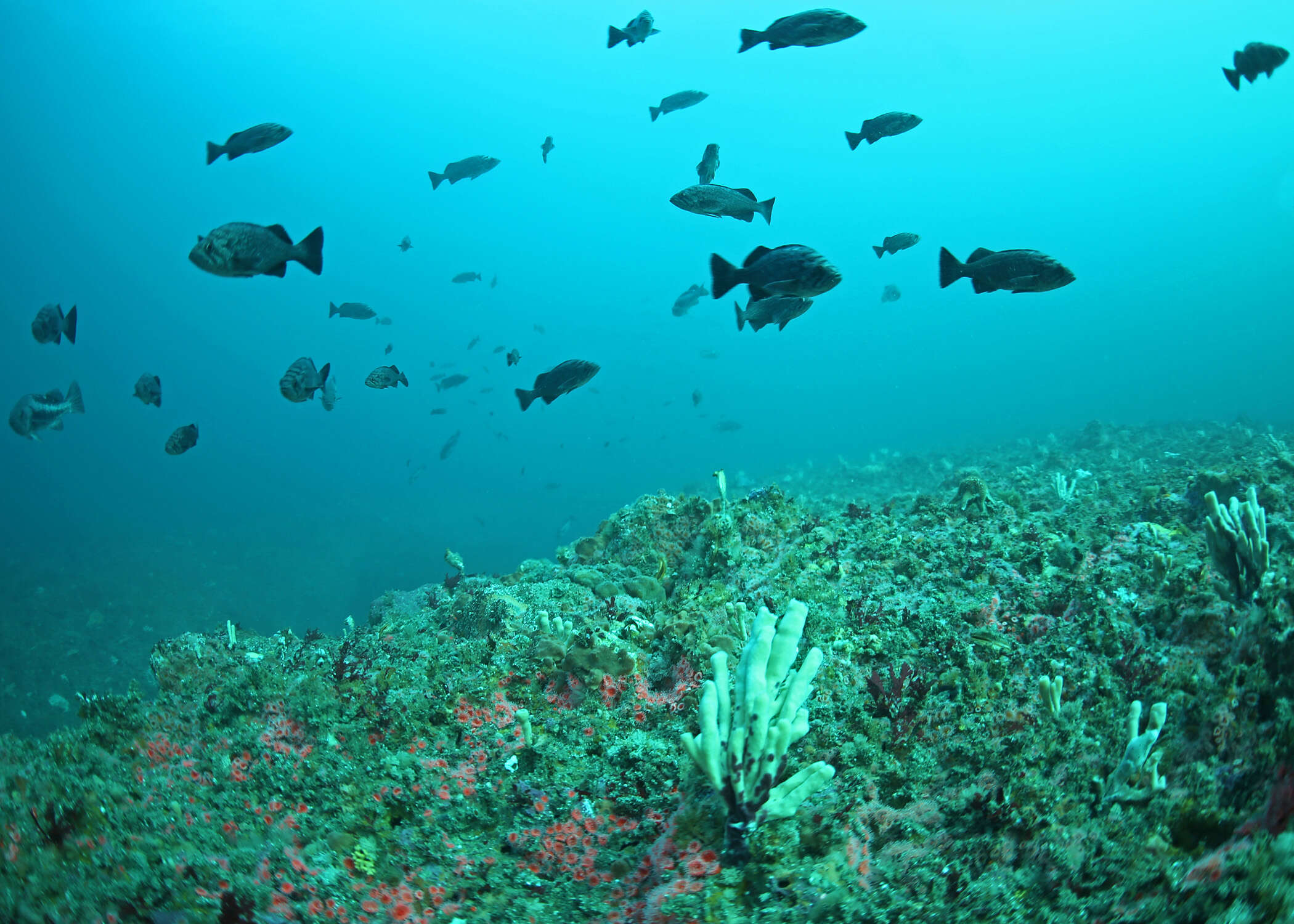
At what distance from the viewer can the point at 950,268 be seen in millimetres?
4641

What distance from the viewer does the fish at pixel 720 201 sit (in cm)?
543

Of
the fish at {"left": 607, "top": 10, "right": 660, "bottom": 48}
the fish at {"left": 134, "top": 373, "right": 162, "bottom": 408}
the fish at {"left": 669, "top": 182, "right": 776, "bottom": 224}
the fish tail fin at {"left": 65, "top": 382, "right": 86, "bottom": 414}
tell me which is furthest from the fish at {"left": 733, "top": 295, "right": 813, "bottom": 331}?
the fish tail fin at {"left": 65, "top": 382, "right": 86, "bottom": 414}

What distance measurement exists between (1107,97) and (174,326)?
19374 cm

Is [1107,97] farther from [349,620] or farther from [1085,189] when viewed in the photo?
[349,620]

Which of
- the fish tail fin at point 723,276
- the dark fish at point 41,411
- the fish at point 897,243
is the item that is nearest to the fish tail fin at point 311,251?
the fish tail fin at point 723,276

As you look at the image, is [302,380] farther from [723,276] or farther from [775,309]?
[775,309]

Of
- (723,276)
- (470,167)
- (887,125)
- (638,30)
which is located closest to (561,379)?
(723,276)

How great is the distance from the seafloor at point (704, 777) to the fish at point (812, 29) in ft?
17.5

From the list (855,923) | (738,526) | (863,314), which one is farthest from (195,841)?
(863,314)

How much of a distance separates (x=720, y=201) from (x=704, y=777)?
203 inches

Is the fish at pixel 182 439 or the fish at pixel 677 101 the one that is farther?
the fish at pixel 677 101

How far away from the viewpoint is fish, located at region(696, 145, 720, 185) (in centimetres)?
712

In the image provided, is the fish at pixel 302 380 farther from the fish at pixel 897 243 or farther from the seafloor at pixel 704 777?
the fish at pixel 897 243

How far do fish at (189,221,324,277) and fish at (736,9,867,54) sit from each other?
4580mm
